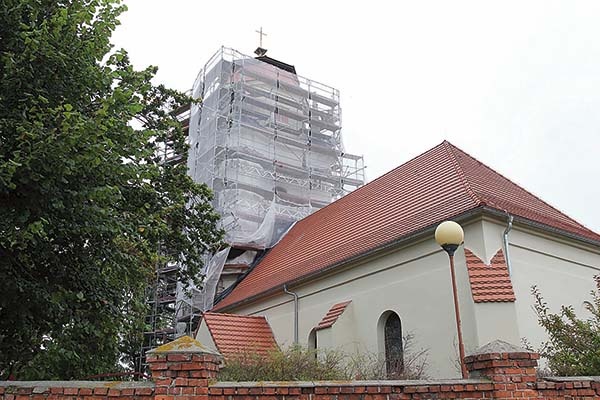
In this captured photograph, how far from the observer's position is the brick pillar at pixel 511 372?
5910 millimetres

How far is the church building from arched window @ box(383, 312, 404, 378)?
0.11 feet

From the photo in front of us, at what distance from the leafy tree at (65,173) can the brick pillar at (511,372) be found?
16.4 feet

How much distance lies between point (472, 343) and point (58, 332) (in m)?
7.63

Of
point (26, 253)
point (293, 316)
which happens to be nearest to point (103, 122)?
point (26, 253)

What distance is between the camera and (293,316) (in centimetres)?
1797

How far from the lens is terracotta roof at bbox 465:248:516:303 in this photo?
12.1 metres

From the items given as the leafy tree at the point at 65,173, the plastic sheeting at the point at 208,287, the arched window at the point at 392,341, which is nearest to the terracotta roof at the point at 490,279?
the arched window at the point at 392,341

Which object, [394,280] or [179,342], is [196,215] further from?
[179,342]

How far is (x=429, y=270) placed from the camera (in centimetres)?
1366

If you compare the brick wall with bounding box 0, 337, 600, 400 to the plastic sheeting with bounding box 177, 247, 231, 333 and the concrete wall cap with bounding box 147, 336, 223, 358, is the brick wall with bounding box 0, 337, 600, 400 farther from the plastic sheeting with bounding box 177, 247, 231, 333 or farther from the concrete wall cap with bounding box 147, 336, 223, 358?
the plastic sheeting with bounding box 177, 247, 231, 333

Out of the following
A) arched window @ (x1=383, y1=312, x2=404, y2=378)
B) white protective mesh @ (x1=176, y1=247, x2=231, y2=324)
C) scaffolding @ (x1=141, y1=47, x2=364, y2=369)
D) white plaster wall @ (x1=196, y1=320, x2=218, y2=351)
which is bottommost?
arched window @ (x1=383, y1=312, x2=404, y2=378)

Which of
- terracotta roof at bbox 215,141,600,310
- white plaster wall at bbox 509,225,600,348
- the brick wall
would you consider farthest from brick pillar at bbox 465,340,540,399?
terracotta roof at bbox 215,141,600,310

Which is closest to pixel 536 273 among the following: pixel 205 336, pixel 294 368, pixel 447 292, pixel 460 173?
pixel 447 292

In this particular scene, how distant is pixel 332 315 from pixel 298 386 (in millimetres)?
10009
